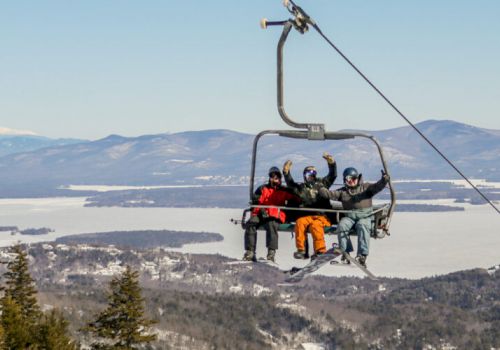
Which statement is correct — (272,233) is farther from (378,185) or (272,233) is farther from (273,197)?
(378,185)

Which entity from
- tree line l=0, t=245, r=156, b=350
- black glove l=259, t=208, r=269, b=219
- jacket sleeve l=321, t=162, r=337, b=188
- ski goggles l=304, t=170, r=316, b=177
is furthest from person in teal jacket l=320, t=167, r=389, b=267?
tree line l=0, t=245, r=156, b=350

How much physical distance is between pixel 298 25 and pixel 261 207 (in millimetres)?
6819

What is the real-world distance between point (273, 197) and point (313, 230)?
2.10 m

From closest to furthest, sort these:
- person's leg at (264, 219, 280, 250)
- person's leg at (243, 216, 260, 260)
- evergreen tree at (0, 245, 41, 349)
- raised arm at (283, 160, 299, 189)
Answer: raised arm at (283, 160, 299, 189) → person's leg at (264, 219, 280, 250) → person's leg at (243, 216, 260, 260) → evergreen tree at (0, 245, 41, 349)

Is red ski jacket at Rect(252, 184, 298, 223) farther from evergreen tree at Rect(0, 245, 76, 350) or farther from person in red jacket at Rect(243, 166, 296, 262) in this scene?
evergreen tree at Rect(0, 245, 76, 350)

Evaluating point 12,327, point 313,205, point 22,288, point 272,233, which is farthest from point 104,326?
point 313,205

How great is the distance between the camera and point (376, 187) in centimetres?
2567

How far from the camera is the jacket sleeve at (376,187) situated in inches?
973

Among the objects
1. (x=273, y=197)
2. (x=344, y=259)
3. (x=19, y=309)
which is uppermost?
(x=273, y=197)

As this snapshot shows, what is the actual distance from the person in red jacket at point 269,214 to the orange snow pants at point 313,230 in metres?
0.86

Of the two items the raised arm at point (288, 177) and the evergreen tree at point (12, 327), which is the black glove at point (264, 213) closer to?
the raised arm at point (288, 177)

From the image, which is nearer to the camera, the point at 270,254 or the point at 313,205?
the point at 313,205

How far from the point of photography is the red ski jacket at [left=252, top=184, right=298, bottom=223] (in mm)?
28156

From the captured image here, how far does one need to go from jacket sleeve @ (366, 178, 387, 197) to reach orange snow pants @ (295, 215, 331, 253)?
1789 mm
